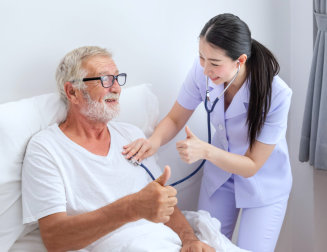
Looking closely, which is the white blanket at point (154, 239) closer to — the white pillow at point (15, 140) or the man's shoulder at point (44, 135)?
the white pillow at point (15, 140)

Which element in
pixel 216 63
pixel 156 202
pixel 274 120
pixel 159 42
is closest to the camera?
pixel 156 202

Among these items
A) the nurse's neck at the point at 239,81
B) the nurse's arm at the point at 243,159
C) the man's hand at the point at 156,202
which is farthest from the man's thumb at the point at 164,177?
the nurse's neck at the point at 239,81

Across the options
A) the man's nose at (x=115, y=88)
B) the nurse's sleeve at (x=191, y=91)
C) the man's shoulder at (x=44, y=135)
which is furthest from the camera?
the nurse's sleeve at (x=191, y=91)

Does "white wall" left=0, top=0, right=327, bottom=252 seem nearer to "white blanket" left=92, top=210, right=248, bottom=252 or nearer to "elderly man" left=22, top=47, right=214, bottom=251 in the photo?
"elderly man" left=22, top=47, right=214, bottom=251

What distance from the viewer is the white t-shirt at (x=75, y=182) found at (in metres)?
1.50

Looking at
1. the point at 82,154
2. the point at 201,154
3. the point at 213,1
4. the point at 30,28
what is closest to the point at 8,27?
the point at 30,28

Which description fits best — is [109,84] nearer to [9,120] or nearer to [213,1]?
[9,120]

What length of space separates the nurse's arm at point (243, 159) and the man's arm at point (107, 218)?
0.35m

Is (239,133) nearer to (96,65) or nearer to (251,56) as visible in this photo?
(251,56)

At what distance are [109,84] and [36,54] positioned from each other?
13.1 inches

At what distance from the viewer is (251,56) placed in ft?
5.62

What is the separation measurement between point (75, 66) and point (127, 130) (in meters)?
0.37

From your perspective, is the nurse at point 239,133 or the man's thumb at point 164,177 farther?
the nurse at point 239,133

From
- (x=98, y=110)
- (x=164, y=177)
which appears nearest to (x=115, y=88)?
(x=98, y=110)
